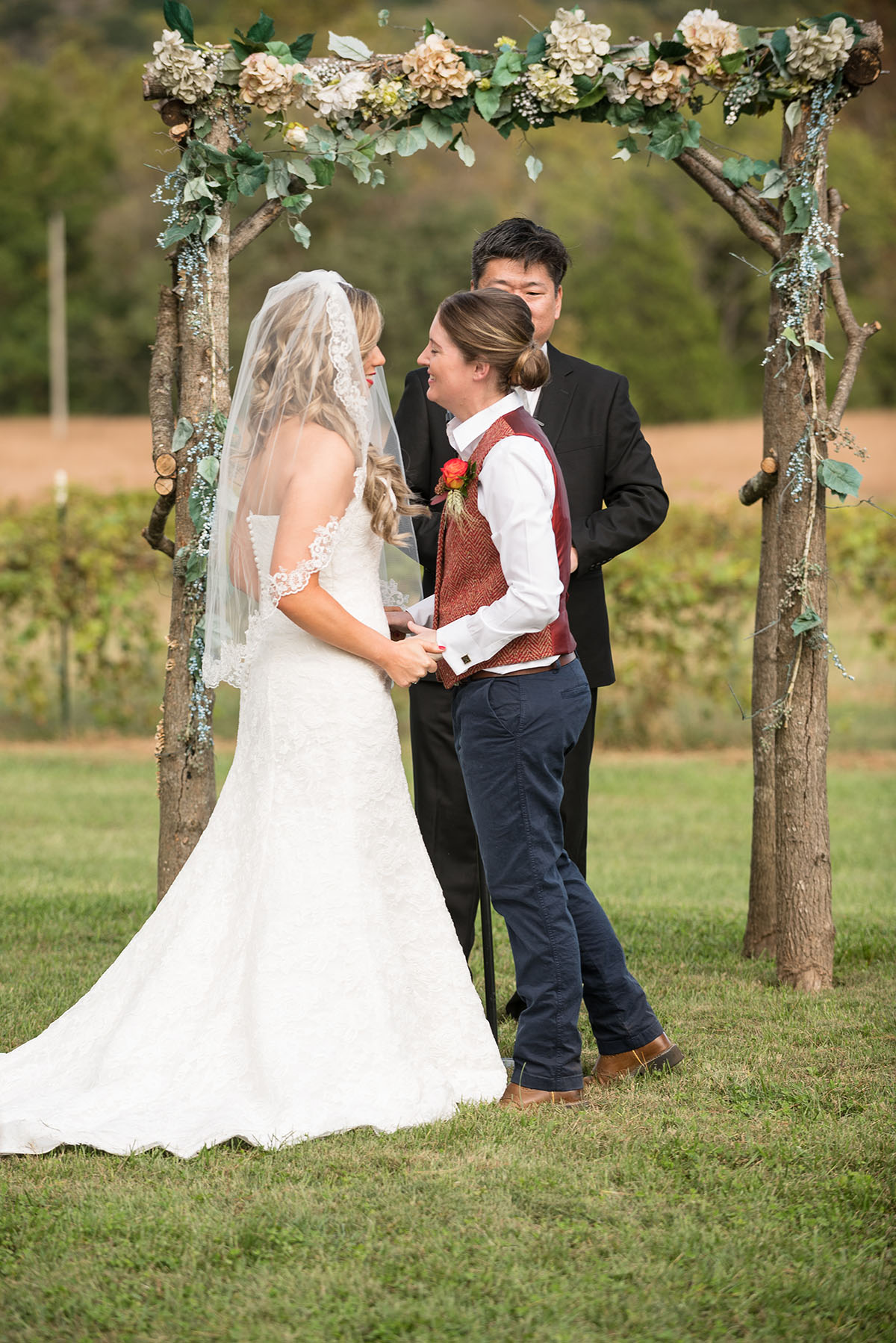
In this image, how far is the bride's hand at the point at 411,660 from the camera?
136 inches

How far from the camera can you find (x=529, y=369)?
11.0ft

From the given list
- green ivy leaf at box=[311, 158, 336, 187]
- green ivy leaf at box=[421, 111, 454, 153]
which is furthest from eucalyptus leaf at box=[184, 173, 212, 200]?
green ivy leaf at box=[421, 111, 454, 153]

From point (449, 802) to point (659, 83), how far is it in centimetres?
235

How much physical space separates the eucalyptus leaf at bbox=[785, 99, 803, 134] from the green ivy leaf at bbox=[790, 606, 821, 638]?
1.53 m

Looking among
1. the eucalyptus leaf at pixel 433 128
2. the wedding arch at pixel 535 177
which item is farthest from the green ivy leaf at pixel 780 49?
the eucalyptus leaf at pixel 433 128

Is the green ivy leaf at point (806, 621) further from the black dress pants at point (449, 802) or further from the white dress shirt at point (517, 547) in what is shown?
the white dress shirt at point (517, 547)

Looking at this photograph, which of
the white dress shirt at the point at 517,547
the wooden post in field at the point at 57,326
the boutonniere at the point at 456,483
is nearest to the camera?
the white dress shirt at the point at 517,547

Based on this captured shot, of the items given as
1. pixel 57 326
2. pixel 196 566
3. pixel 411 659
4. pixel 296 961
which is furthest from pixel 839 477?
pixel 57 326

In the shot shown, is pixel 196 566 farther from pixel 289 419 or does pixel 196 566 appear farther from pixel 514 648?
pixel 514 648

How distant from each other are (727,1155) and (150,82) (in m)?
3.42

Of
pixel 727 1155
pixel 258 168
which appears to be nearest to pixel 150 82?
pixel 258 168

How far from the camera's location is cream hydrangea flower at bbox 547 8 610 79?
4398 millimetres

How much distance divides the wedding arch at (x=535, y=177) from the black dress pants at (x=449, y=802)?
679 millimetres

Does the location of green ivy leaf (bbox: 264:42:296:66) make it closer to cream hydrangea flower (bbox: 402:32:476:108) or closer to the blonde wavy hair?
cream hydrangea flower (bbox: 402:32:476:108)
